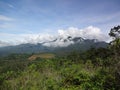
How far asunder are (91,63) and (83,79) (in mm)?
29951

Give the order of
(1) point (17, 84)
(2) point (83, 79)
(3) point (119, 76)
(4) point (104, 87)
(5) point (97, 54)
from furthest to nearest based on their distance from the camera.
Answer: (5) point (97, 54)
(1) point (17, 84)
(2) point (83, 79)
(4) point (104, 87)
(3) point (119, 76)

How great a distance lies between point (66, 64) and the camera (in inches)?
2138

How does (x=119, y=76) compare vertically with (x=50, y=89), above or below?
above

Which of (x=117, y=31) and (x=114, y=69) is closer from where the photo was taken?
(x=114, y=69)

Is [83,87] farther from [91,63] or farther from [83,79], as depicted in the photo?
[91,63]

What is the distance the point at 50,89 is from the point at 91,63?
28776 mm

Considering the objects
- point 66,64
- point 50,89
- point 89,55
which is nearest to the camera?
point 50,89

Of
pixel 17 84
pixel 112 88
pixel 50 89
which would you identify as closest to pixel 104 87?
pixel 112 88

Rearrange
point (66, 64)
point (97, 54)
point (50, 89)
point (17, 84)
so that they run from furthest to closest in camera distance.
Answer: point (66, 64)
point (97, 54)
point (17, 84)
point (50, 89)

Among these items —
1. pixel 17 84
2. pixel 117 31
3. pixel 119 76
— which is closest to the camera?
pixel 119 76

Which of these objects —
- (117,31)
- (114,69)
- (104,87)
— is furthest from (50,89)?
(117,31)

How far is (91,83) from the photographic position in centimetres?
1527

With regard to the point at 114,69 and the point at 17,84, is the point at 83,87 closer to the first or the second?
the point at 114,69

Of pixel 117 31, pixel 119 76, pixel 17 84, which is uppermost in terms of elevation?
pixel 117 31
